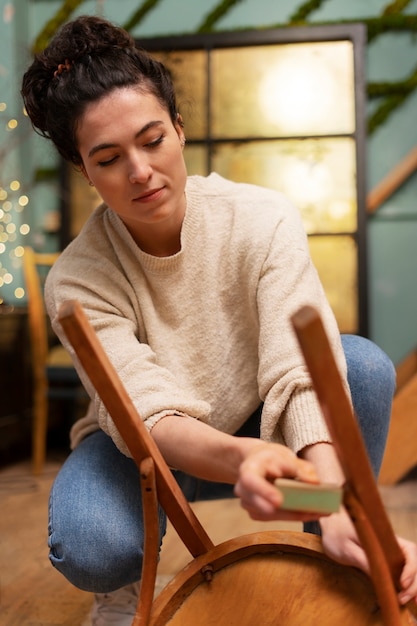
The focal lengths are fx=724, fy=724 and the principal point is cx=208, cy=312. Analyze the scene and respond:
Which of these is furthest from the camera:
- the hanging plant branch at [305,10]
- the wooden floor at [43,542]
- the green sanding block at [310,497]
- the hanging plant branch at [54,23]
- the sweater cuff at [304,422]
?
the hanging plant branch at [54,23]

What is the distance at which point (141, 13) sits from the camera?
12.3 feet

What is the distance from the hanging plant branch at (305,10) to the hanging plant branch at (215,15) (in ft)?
1.04

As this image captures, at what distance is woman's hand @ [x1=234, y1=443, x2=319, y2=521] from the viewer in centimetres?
60

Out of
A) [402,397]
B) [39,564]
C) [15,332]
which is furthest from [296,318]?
[15,332]

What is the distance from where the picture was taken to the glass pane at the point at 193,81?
3584 mm

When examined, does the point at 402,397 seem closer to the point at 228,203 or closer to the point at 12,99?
the point at 228,203

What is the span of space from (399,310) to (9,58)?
233 cm

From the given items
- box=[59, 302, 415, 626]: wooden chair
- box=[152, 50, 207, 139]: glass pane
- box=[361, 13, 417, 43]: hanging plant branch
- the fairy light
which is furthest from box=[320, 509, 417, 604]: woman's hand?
box=[361, 13, 417, 43]: hanging plant branch

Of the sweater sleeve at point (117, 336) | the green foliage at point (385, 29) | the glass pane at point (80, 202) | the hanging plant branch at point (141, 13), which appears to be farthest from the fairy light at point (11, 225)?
the sweater sleeve at point (117, 336)

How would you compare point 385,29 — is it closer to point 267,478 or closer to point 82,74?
point 82,74

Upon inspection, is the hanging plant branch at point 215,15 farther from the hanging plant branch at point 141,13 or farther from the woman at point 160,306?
the woman at point 160,306

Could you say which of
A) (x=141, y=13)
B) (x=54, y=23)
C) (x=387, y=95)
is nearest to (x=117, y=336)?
(x=387, y=95)

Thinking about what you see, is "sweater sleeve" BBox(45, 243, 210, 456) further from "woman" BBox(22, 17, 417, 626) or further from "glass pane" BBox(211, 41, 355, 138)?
"glass pane" BBox(211, 41, 355, 138)

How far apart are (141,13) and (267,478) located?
3.57 m
